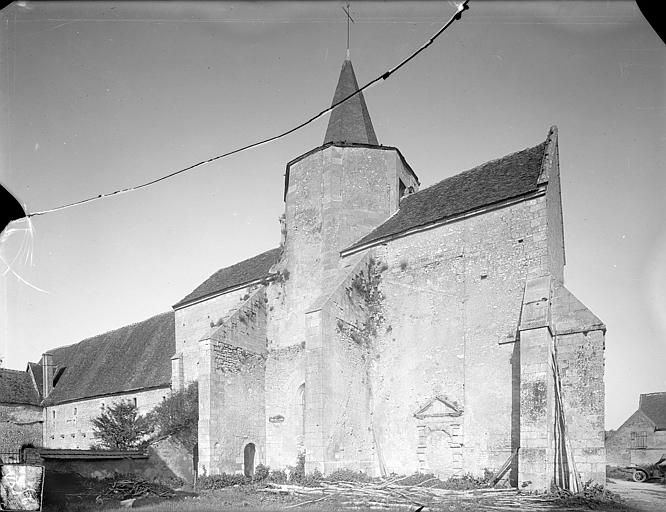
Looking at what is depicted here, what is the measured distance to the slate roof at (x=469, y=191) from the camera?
1700cm

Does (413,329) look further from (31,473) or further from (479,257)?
(31,473)

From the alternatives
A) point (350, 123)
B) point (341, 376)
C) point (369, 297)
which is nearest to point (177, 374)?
point (341, 376)

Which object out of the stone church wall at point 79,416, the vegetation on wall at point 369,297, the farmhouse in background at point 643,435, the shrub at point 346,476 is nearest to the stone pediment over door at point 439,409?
the shrub at point 346,476

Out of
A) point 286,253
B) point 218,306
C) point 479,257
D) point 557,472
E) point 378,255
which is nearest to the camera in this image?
point 557,472

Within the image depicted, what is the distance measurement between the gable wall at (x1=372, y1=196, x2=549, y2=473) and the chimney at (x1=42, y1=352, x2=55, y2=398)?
27.1 m

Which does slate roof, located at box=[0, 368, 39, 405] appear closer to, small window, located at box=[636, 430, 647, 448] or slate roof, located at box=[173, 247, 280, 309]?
slate roof, located at box=[173, 247, 280, 309]

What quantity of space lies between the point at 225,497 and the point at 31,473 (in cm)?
1052

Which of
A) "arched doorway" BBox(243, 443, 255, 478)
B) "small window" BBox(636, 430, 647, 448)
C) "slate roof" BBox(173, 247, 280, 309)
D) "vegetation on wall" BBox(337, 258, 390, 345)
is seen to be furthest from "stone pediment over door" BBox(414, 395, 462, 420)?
"small window" BBox(636, 430, 647, 448)

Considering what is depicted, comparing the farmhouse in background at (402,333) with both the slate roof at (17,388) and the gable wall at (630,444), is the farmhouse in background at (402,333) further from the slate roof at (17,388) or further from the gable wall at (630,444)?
the gable wall at (630,444)

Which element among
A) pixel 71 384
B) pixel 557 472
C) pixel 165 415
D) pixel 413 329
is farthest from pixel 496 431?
pixel 71 384

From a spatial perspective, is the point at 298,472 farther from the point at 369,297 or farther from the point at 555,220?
the point at 555,220

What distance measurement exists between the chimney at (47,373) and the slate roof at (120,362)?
18.0 inches

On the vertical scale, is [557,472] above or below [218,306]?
below

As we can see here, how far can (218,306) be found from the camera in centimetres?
2445
